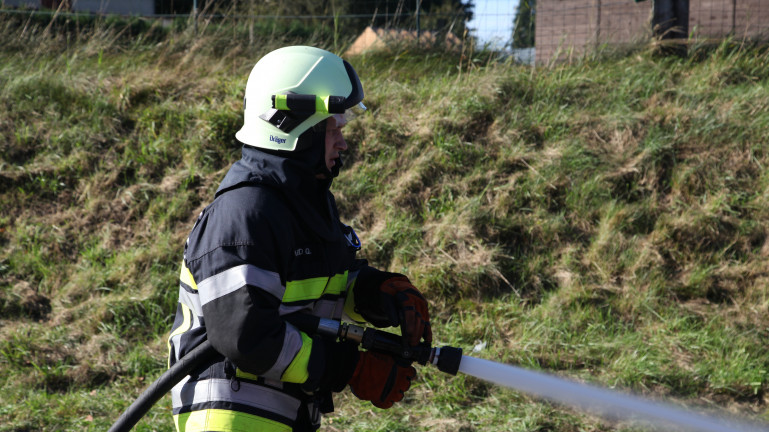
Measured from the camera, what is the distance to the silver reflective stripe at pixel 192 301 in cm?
210

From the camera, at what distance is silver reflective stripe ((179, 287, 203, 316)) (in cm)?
210

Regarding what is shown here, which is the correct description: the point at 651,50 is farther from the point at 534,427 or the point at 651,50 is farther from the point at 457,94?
the point at 534,427

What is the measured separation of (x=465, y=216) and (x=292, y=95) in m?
3.26

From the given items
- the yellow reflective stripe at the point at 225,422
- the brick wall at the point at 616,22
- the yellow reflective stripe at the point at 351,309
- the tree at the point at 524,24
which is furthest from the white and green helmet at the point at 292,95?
the tree at the point at 524,24

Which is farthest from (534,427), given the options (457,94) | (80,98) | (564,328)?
(80,98)

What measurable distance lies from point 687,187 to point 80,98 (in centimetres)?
575

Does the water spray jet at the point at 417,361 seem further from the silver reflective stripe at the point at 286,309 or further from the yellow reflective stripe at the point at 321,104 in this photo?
the yellow reflective stripe at the point at 321,104

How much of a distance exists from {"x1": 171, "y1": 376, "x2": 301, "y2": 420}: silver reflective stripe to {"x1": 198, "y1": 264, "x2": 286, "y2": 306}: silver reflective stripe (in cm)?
32

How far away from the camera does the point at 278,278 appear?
6.59 feet

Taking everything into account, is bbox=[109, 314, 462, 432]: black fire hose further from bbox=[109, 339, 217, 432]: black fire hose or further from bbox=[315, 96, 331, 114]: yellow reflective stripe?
bbox=[315, 96, 331, 114]: yellow reflective stripe

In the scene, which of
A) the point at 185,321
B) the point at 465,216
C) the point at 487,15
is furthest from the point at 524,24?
the point at 185,321

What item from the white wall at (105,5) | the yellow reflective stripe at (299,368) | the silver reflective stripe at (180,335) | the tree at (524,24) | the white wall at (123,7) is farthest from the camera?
the white wall at (123,7)

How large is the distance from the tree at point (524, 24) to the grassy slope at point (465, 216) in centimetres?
73

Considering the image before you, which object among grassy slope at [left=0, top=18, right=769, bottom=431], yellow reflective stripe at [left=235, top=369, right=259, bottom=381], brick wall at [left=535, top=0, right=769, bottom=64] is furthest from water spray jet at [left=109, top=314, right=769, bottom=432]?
brick wall at [left=535, top=0, right=769, bottom=64]
